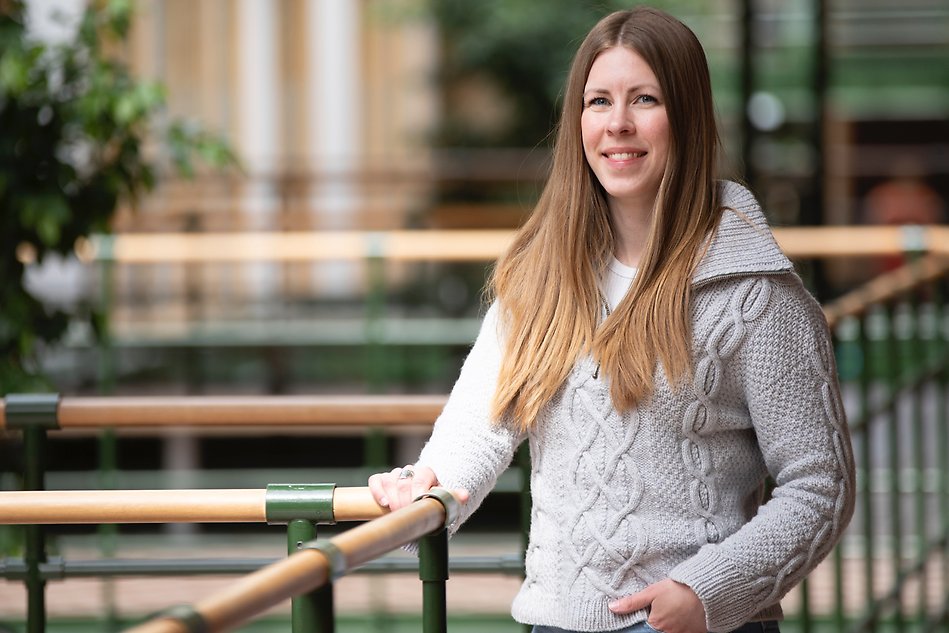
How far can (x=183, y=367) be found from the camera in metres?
6.48

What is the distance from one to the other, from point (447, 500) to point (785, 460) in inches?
14.8

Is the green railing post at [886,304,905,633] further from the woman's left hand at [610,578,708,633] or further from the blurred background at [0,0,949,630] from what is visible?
the woman's left hand at [610,578,708,633]

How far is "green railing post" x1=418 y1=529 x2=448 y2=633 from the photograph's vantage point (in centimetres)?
170

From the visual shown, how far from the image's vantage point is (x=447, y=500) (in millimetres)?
1705

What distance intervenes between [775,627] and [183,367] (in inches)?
194

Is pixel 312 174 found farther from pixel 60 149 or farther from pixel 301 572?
pixel 301 572

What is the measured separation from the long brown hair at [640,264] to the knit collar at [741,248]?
15 mm

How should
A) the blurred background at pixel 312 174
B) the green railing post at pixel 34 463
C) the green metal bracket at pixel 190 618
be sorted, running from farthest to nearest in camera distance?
the blurred background at pixel 312 174 → the green railing post at pixel 34 463 → the green metal bracket at pixel 190 618

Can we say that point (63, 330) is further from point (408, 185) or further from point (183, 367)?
point (408, 185)

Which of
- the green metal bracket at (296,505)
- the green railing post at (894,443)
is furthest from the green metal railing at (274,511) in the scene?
the green railing post at (894,443)

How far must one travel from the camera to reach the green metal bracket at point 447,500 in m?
1.70

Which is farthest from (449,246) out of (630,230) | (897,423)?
(630,230)

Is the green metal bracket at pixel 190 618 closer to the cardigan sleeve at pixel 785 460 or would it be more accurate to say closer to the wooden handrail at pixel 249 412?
the cardigan sleeve at pixel 785 460

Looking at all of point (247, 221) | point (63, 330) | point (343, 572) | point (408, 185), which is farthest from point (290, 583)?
point (408, 185)
